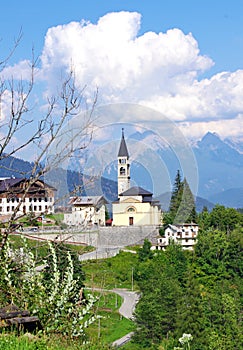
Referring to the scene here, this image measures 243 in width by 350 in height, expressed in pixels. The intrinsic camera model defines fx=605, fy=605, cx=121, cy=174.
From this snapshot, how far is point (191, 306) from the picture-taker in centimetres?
2300

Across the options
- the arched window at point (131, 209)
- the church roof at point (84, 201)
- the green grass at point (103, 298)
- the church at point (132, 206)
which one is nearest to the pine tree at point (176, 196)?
the church at point (132, 206)

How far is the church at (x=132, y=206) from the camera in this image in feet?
117

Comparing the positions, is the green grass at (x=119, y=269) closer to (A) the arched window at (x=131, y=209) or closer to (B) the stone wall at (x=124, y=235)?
(B) the stone wall at (x=124, y=235)

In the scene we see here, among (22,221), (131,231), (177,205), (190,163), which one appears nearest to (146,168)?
(190,163)

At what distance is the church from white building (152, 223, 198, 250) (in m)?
1.81

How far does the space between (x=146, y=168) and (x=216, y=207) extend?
13604mm

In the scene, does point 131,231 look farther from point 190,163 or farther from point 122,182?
point 190,163

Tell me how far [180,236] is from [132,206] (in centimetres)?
355

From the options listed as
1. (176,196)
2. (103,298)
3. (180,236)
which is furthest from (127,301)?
(176,196)

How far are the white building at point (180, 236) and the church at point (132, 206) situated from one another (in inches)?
71.2

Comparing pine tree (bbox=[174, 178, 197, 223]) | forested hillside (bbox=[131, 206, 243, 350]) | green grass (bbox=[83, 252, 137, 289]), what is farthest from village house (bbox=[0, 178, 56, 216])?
pine tree (bbox=[174, 178, 197, 223])

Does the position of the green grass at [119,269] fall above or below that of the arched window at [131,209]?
below

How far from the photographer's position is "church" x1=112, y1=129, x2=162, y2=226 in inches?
1406

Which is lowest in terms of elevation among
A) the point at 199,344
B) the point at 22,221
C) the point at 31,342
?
the point at 199,344
